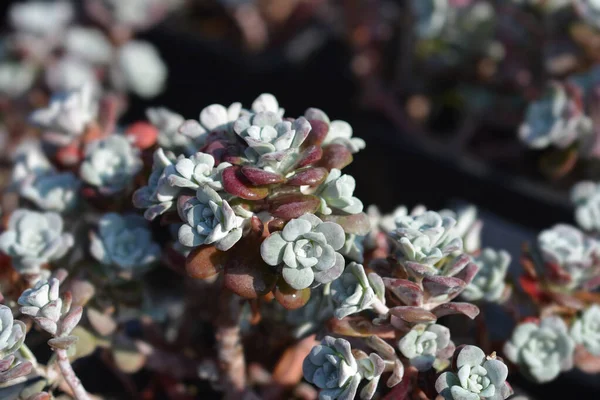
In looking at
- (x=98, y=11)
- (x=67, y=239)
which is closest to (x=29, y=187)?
(x=67, y=239)

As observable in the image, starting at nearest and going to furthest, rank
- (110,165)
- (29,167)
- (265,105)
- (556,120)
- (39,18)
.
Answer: (265,105)
(110,165)
(29,167)
(556,120)
(39,18)

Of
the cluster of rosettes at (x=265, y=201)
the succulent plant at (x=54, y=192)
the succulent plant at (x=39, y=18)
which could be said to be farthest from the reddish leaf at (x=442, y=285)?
the succulent plant at (x=39, y=18)

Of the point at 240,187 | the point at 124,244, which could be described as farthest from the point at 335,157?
the point at 124,244

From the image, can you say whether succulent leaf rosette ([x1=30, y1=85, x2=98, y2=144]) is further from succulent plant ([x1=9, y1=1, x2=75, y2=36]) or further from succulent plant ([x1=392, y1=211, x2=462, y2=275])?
succulent plant ([x1=9, y1=1, x2=75, y2=36])

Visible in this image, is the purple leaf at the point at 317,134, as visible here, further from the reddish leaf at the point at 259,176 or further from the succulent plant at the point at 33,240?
the succulent plant at the point at 33,240

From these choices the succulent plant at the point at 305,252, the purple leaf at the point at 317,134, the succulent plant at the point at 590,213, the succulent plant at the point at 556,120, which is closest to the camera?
the succulent plant at the point at 305,252

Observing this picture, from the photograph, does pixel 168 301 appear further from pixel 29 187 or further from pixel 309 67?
pixel 309 67

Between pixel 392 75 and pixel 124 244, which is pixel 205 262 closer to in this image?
pixel 124 244
